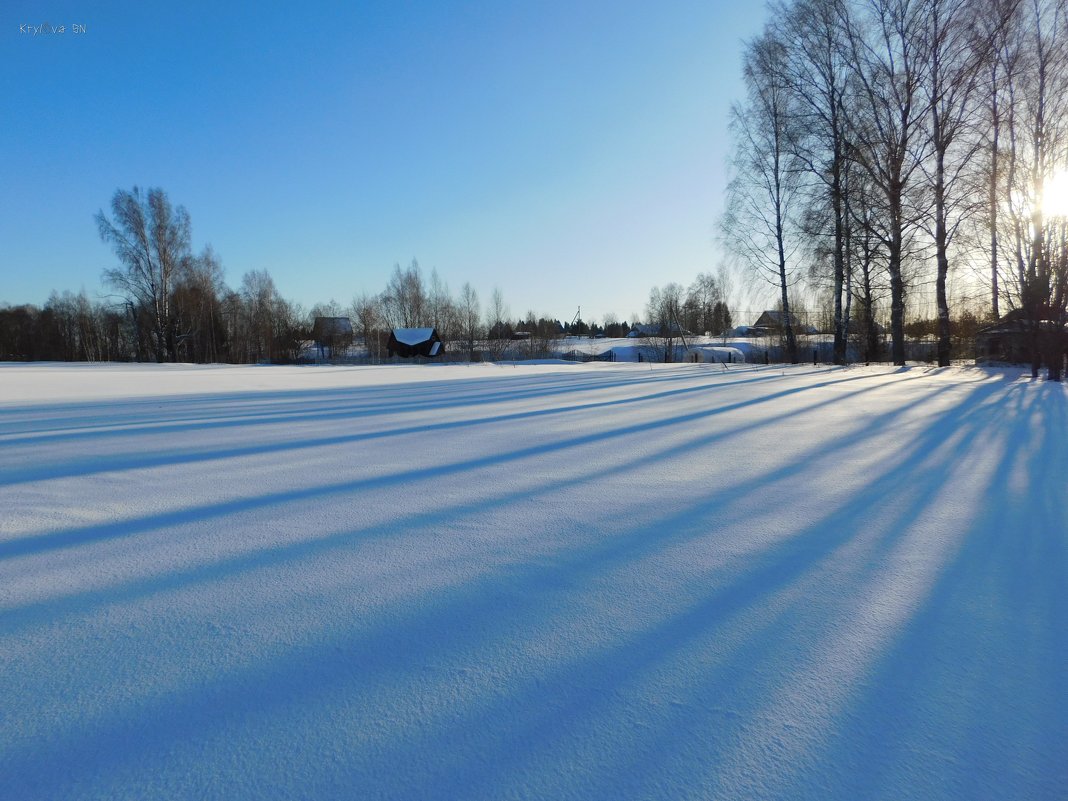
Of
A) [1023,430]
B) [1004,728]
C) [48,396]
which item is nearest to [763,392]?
[1023,430]

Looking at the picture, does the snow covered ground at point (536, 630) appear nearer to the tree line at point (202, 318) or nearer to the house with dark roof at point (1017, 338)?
the house with dark roof at point (1017, 338)

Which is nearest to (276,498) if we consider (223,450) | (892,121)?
(223,450)

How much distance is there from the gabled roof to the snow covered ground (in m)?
34.8

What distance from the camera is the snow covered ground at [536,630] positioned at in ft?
2.89

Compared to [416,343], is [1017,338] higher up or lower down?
lower down

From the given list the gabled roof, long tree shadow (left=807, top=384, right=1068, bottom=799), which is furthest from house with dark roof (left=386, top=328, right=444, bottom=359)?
long tree shadow (left=807, top=384, right=1068, bottom=799)

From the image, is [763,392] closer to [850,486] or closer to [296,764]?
[850,486]

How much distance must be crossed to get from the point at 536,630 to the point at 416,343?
36.8m

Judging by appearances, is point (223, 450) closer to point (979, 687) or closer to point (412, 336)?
point (979, 687)

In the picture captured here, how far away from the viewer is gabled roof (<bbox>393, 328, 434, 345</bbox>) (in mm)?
37000

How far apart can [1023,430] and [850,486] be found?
→ 254 cm

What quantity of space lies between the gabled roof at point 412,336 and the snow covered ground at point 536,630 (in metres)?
34.8

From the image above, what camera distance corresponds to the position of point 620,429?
421cm

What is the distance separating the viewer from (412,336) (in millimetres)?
37250
